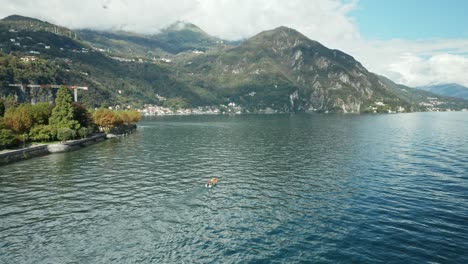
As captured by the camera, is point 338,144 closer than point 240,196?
No

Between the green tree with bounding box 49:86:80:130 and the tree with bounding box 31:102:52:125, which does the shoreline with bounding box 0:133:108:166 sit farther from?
the tree with bounding box 31:102:52:125

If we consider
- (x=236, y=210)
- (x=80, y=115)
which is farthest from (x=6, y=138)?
(x=236, y=210)

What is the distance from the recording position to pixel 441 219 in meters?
51.2

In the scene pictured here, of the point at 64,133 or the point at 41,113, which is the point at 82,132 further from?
the point at 41,113

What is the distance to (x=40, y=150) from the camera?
113 metres

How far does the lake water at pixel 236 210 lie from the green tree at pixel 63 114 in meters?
37.6

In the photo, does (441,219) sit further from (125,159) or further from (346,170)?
(125,159)

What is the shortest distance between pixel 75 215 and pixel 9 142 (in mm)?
71442

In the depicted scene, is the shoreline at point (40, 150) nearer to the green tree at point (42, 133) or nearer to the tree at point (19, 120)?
the green tree at point (42, 133)

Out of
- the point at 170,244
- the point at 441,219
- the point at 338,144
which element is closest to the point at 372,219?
the point at 441,219

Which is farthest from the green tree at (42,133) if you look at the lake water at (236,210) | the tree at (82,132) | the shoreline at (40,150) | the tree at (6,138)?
the lake water at (236,210)

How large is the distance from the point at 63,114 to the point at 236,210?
374ft

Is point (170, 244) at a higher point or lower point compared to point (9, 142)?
lower

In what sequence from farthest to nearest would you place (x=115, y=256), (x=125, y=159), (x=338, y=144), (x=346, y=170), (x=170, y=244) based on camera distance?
1. (x=338, y=144)
2. (x=125, y=159)
3. (x=346, y=170)
4. (x=170, y=244)
5. (x=115, y=256)
